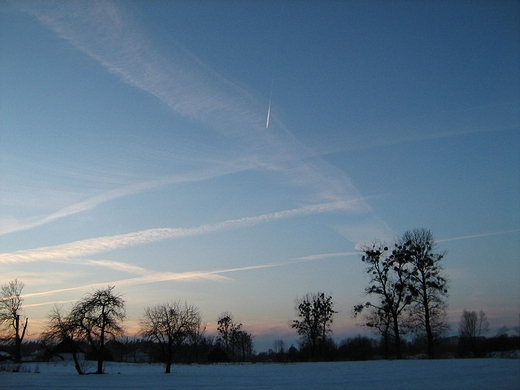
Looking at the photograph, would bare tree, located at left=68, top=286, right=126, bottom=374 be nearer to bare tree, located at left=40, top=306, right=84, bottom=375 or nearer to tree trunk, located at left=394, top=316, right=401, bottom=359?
bare tree, located at left=40, top=306, right=84, bottom=375

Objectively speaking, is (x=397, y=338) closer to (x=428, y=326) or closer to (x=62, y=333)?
(x=428, y=326)

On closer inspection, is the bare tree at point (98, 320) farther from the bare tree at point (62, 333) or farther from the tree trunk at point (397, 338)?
the tree trunk at point (397, 338)

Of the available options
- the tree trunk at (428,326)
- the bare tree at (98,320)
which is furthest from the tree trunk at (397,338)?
the bare tree at (98,320)

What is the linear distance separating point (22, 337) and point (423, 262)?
48.8 metres

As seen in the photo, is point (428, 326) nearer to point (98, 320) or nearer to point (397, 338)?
point (397, 338)

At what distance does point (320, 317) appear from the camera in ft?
209

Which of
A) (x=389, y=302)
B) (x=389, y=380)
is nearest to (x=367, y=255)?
(x=389, y=302)

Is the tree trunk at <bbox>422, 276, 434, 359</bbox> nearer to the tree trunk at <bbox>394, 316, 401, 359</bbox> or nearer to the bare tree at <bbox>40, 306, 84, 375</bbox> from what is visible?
the tree trunk at <bbox>394, 316, 401, 359</bbox>

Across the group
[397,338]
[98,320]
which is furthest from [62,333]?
[397,338]

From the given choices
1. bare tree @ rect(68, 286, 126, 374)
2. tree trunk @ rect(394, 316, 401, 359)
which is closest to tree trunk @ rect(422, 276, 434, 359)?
tree trunk @ rect(394, 316, 401, 359)

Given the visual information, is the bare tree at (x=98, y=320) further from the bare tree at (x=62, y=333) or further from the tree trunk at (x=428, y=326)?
the tree trunk at (x=428, y=326)

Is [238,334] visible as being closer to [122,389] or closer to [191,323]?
[191,323]

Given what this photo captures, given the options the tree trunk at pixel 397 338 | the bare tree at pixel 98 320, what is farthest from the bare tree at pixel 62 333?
the tree trunk at pixel 397 338

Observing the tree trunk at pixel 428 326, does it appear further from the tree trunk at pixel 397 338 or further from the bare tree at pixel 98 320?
the bare tree at pixel 98 320
